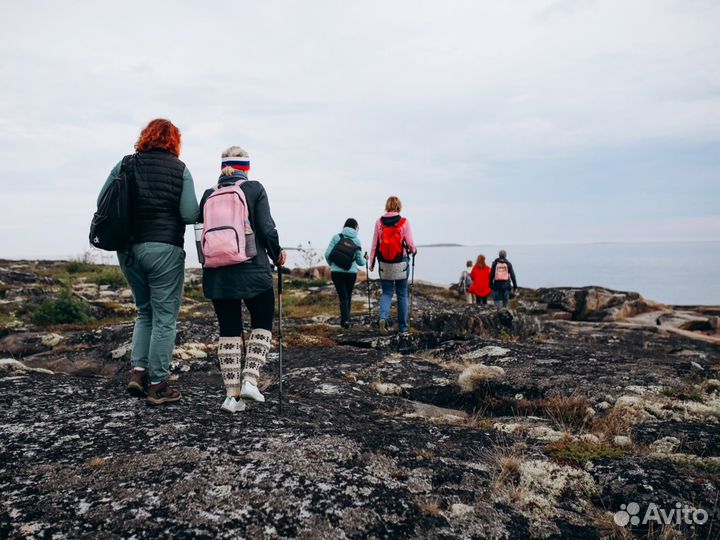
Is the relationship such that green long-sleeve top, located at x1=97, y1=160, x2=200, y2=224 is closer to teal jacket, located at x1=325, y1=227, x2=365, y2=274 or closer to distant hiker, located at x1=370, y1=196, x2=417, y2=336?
distant hiker, located at x1=370, y1=196, x2=417, y2=336

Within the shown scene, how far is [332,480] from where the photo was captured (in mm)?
3783

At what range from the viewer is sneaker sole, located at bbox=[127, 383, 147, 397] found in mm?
5522

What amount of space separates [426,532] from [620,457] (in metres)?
2.33

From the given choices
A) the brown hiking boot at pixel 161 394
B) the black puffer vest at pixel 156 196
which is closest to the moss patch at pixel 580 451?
the brown hiking boot at pixel 161 394

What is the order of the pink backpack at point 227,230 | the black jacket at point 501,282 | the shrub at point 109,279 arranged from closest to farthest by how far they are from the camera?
the pink backpack at point 227,230
the black jacket at point 501,282
the shrub at point 109,279

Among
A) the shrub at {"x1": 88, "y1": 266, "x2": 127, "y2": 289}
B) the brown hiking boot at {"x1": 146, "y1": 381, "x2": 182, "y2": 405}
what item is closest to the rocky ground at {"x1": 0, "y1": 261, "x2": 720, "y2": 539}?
the brown hiking boot at {"x1": 146, "y1": 381, "x2": 182, "y2": 405}

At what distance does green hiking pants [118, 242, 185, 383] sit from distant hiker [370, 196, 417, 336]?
20.8 ft

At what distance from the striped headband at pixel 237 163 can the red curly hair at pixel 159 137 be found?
56 cm

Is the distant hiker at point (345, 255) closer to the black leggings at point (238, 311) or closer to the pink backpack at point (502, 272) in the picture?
the black leggings at point (238, 311)

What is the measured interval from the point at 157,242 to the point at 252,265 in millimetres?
1079

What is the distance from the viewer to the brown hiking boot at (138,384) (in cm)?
553

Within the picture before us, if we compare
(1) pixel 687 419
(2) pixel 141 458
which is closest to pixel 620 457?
(1) pixel 687 419

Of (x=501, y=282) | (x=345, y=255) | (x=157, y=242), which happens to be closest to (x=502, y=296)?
(x=501, y=282)

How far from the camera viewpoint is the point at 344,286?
42.0ft
